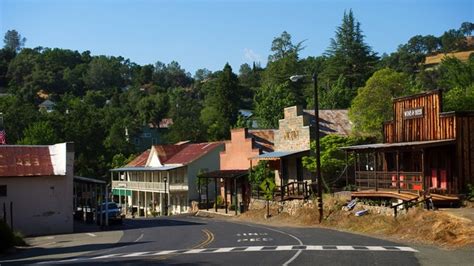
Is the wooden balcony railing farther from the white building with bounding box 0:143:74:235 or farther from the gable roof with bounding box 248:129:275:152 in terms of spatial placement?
the gable roof with bounding box 248:129:275:152

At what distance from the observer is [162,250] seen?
23.9 m

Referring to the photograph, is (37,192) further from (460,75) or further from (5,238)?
(460,75)

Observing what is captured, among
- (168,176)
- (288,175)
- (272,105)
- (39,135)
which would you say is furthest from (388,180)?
(39,135)

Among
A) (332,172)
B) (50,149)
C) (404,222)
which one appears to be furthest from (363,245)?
(50,149)

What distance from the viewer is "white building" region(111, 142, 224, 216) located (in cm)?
7244

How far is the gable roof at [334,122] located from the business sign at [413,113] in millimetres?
13821

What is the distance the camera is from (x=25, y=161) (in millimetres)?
44344

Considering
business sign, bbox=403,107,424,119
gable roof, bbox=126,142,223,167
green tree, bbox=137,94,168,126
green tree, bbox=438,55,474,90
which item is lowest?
gable roof, bbox=126,142,223,167

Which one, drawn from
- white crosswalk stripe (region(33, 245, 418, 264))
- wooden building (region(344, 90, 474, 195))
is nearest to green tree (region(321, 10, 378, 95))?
wooden building (region(344, 90, 474, 195))

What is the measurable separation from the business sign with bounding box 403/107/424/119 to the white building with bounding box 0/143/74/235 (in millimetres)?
21851

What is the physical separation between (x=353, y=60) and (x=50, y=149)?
62422 millimetres

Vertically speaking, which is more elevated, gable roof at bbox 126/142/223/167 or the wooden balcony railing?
gable roof at bbox 126/142/223/167

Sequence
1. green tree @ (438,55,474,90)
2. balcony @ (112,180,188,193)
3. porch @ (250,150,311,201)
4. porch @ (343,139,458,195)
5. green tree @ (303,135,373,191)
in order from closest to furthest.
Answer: porch @ (343,139,458,195), green tree @ (303,135,373,191), porch @ (250,150,311,201), green tree @ (438,55,474,90), balcony @ (112,180,188,193)

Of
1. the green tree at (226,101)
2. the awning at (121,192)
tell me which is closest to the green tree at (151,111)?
the green tree at (226,101)
